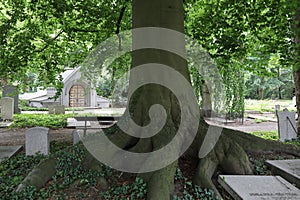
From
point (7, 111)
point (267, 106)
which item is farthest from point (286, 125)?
point (267, 106)

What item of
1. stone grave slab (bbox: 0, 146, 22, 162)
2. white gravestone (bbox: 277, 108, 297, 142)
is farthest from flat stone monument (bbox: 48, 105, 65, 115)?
white gravestone (bbox: 277, 108, 297, 142)

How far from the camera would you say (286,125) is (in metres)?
9.05

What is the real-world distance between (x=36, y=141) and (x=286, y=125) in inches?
332

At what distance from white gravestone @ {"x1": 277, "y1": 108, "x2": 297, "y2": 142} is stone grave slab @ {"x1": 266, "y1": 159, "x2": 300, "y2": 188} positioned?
5534 millimetres

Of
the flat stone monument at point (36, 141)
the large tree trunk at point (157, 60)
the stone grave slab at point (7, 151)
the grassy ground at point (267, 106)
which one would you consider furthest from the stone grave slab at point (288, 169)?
the grassy ground at point (267, 106)

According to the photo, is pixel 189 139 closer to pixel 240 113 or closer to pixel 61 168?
pixel 61 168

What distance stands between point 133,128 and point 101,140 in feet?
1.95

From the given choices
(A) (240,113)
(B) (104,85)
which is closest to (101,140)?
(A) (240,113)

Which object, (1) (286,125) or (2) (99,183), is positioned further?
(1) (286,125)

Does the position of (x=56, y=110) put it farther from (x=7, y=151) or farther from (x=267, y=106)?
(x=267, y=106)

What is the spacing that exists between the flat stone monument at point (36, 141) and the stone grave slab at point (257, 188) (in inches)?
189

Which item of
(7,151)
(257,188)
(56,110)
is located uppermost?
(56,110)

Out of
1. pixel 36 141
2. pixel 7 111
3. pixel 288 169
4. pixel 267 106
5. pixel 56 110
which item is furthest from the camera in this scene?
pixel 267 106

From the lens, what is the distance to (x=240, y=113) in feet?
56.0
